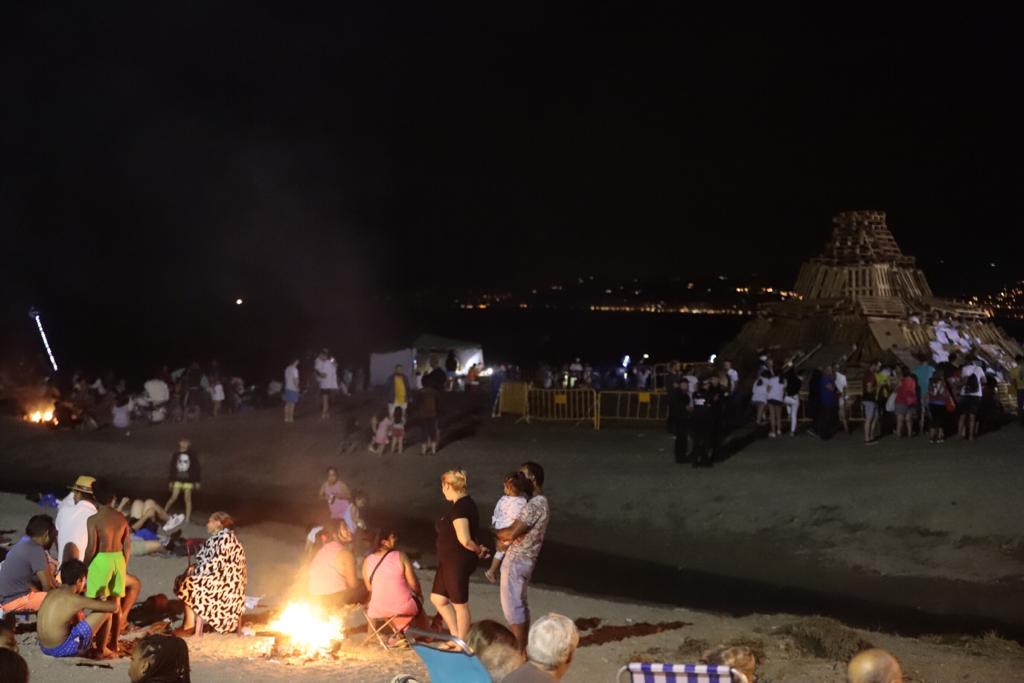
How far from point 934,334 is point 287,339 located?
105477 millimetres

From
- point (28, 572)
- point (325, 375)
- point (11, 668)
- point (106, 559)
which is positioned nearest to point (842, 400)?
point (325, 375)

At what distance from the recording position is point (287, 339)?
129 metres

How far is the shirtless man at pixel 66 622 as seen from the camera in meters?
9.53

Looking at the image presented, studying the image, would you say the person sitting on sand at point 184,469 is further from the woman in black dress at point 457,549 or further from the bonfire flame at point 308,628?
the woman in black dress at point 457,549

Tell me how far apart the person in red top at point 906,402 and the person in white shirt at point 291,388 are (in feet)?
51.0

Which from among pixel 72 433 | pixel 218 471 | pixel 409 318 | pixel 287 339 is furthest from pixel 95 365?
pixel 409 318

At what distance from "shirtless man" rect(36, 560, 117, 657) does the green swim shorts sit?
34cm

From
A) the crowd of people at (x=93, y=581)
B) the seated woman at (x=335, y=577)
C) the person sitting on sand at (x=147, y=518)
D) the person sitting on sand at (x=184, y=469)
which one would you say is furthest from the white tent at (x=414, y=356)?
the seated woman at (x=335, y=577)

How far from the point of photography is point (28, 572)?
10.6 meters

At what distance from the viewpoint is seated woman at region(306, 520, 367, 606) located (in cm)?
1093

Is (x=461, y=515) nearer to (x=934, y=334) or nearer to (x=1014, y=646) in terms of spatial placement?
(x=1014, y=646)

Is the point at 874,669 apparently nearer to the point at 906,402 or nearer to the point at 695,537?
the point at 695,537

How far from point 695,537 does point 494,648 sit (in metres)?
13.4

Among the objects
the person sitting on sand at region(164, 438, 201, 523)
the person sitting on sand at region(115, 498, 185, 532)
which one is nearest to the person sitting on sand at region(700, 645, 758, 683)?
the person sitting on sand at region(115, 498, 185, 532)
